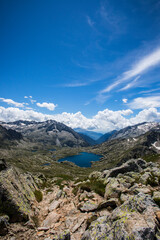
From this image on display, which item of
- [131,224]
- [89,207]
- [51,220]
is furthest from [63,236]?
[89,207]

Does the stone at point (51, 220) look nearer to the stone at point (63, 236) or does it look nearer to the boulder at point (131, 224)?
the stone at point (63, 236)

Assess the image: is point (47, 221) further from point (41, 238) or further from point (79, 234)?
point (79, 234)

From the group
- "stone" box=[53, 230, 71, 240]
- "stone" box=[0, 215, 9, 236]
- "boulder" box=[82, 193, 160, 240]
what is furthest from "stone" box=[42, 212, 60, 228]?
"boulder" box=[82, 193, 160, 240]

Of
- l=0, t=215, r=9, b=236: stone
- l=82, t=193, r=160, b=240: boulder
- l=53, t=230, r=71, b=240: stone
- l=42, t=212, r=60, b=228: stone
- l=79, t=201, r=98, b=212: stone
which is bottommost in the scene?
l=42, t=212, r=60, b=228: stone

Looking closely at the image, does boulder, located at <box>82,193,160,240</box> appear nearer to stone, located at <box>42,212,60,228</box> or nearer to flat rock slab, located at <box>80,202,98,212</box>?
flat rock slab, located at <box>80,202,98,212</box>

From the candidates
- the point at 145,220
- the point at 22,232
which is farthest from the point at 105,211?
the point at 22,232

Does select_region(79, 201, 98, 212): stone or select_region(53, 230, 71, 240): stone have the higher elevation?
select_region(53, 230, 71, 240): stone

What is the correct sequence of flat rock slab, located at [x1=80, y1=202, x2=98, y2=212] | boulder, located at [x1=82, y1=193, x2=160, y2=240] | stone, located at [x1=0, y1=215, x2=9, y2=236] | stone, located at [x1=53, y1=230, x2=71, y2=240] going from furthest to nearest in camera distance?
flat rock slab, located at [x1=80, y1=202, x2=98, y2=212] < stone, located at [x1=0, y1=215, x2=9, y2=236] < stone, located at [x1=53, y1=230, x2=71, y2=240] < boulder, located at [x1=82, y1=193, x2=160, y2=240]

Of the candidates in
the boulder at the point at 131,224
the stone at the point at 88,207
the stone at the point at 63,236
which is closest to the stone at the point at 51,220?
the stone at the point at 88,207

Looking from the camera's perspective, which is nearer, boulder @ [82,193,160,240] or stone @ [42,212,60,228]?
boulder @ [82,193,160,240]

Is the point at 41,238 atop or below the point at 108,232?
below

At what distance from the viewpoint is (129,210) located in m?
9.28

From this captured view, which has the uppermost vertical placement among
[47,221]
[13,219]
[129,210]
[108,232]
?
[129,210]

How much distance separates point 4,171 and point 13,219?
563 cm
